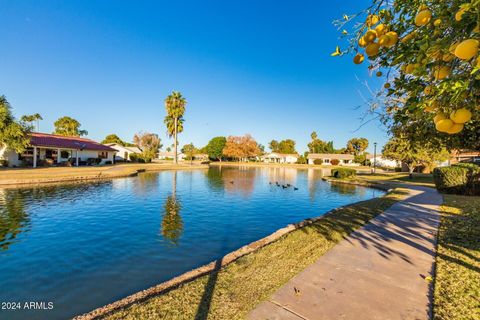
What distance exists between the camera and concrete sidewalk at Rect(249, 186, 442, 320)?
3205 mm

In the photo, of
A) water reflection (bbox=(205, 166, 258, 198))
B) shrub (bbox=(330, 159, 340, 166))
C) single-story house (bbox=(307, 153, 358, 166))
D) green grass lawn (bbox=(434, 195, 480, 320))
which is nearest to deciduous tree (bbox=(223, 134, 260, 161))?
single-story house (bbox=(307, 153, 358, 166))

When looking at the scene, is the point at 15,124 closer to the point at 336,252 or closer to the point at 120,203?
the point at 120,203

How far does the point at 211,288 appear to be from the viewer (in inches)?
155

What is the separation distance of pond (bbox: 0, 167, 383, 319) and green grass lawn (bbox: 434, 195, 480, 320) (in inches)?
192

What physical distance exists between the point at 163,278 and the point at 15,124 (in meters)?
29.3

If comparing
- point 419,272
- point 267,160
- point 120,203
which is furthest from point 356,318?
point 267,160

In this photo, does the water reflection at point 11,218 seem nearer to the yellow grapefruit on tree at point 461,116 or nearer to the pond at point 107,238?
the pond at point 107,238

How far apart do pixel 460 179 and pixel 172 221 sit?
1717cm

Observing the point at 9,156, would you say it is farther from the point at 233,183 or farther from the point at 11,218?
the point at 233,183

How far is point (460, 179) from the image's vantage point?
562 inches

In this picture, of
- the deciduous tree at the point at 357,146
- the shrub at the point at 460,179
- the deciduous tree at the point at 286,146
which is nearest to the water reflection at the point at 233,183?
the shrub at the point at 460,179

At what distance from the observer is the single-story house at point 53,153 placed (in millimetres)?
28438

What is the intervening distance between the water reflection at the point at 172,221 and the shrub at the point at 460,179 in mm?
16588

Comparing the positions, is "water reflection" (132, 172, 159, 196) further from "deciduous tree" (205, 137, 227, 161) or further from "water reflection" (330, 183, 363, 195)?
"deciduous tree" (205, 137, 227, 161)
